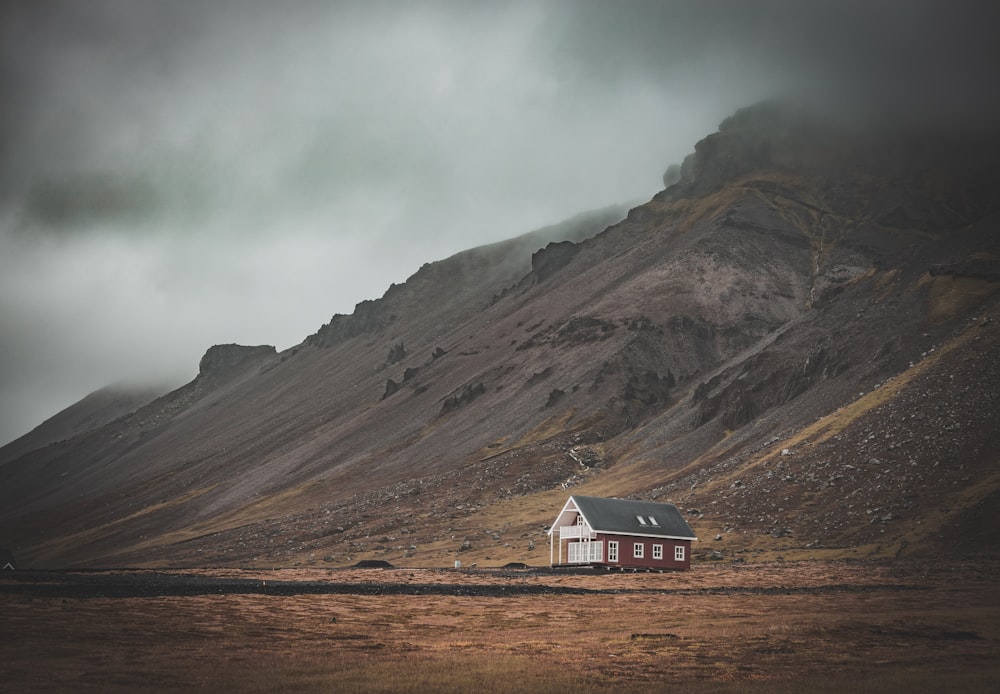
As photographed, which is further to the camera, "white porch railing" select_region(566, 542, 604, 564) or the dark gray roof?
the dark gray roof

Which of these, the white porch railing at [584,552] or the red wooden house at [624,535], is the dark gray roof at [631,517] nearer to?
the red wooden house at [624,535]

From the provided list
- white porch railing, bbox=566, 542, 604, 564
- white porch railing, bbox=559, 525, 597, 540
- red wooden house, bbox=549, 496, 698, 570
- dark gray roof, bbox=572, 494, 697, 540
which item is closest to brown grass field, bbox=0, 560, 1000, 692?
red wooden house, bbox=549, 496, 698, 570

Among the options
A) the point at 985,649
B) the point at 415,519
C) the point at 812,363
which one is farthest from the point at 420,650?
the point at 812,363

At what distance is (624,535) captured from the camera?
3772 inches

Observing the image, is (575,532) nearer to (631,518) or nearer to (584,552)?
(584,552)

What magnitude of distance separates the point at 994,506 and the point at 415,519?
273 feet

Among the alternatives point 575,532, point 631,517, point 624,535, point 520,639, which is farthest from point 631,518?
point 520,639

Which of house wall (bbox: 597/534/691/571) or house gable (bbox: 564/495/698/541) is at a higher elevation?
house gable (bbox: 564/495/698/541)

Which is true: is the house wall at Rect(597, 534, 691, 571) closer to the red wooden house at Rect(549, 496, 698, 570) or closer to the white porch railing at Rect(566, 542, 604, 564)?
the red wooden house at Rect(549, 496, 698, 570)

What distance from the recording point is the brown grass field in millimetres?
33438

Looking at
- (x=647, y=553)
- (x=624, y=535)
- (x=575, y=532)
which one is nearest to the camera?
(x=624, y=535)

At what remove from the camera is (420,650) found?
4147 cm

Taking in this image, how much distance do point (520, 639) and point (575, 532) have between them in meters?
53.0

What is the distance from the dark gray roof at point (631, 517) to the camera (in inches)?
3750
